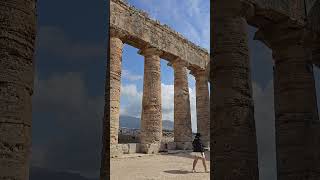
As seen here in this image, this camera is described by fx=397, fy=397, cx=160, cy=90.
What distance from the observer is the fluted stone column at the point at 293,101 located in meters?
10.3

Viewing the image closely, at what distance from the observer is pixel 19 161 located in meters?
5.14

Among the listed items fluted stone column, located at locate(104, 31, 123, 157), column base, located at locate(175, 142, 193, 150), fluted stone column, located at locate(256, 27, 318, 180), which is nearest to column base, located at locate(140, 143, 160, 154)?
fluted stone column, located at locate(104, 31, 123, 157)

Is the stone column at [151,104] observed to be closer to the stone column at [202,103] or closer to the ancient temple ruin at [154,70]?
the ancient temple ruin at [154,70]

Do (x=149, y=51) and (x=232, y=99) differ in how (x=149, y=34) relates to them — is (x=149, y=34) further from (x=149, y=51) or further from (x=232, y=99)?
(x=232, y=99)

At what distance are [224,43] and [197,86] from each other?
22.2 m

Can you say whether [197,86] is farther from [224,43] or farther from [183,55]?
[224,43]

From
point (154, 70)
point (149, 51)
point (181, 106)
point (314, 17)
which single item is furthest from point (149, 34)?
point (314, 17)

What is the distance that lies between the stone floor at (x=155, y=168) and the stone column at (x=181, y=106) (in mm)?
4194

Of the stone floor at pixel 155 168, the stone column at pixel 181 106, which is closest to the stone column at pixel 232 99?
the stone floor at pixel 155 168

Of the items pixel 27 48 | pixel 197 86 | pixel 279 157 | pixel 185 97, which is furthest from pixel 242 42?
pixel 197 86

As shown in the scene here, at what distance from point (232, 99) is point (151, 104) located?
1663 cm

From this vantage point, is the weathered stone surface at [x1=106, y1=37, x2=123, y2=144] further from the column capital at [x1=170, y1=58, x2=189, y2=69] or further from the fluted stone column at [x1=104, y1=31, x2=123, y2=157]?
the column capital at [x1=170, y1=58, x2=189, y2=69]

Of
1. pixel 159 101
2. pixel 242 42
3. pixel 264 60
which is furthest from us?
pixel 264 60

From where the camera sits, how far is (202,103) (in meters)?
30.8
